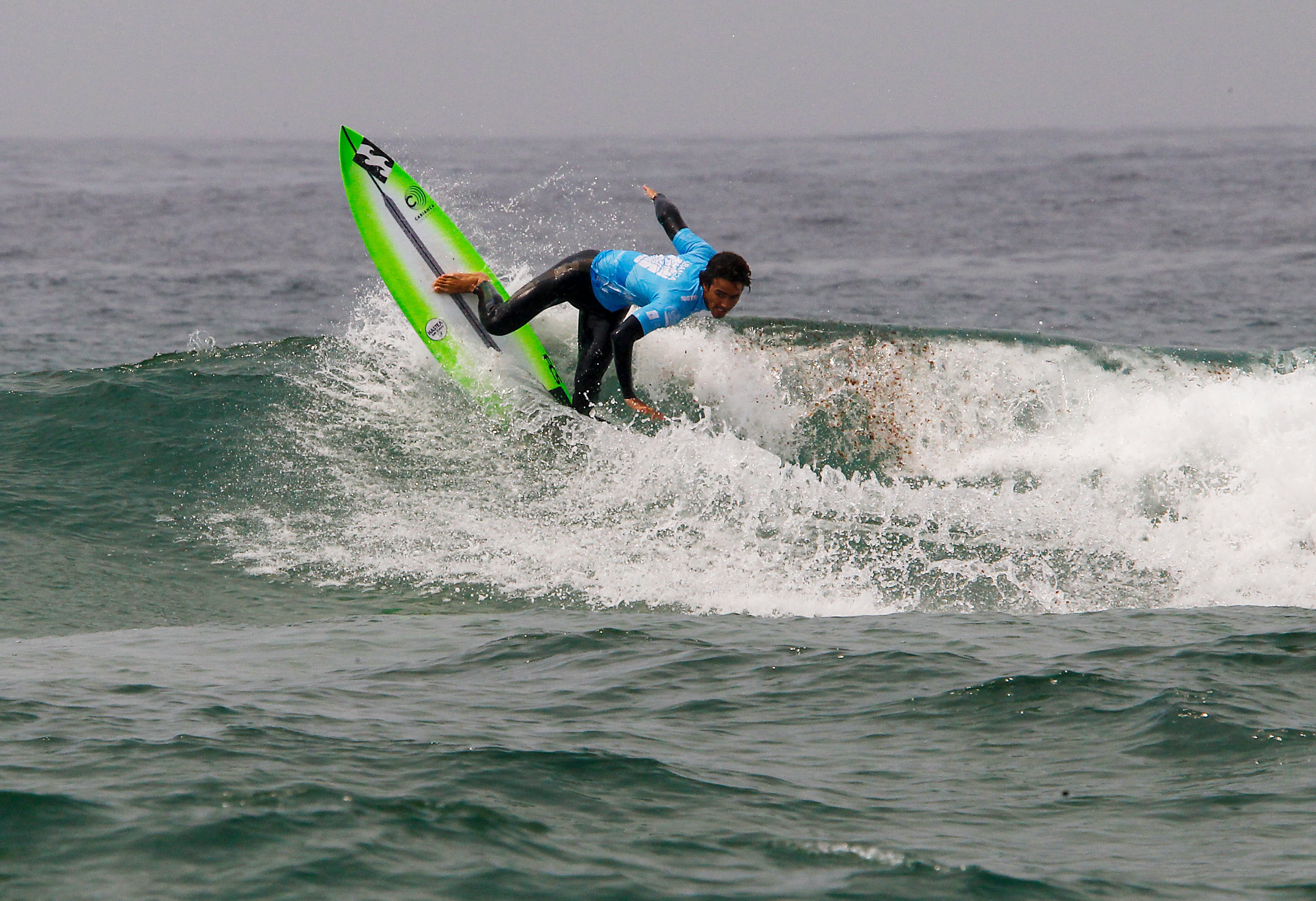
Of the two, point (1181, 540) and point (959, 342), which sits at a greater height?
point (959, 342)

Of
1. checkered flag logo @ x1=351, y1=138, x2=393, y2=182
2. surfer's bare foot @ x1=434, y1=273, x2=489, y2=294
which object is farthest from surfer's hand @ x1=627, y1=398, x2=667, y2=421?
checkered flag logo @ x1=351, y1=138, x2=393, y2=182

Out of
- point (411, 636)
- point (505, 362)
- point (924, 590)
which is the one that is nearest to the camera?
point (411, 636)

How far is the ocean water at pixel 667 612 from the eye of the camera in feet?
11.7

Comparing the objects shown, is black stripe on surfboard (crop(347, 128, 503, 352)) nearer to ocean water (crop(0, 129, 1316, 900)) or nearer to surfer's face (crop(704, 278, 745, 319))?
ocean water (crop(0, 129, 1316, 900))

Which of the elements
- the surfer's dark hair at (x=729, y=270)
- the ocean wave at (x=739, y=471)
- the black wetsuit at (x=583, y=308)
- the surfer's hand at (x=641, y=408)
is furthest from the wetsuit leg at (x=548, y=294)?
the surfer's dark hair at (x=729, y=270)

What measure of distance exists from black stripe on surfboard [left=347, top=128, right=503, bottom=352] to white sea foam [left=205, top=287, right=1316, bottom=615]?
52cm

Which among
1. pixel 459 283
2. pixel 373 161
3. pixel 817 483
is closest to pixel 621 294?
pixel 459 283

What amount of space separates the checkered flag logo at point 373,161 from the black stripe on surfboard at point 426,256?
2 cm

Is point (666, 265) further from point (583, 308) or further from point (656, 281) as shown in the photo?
point (583, 308)

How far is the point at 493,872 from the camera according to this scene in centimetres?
335

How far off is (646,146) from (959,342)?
143ft

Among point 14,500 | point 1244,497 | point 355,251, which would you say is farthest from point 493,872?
point 355,251

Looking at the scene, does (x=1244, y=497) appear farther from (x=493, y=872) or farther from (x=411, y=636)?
(x=493, y=872)

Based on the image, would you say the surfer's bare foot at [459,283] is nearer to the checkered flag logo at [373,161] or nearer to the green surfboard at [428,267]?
the green surfboard at [428,267]
